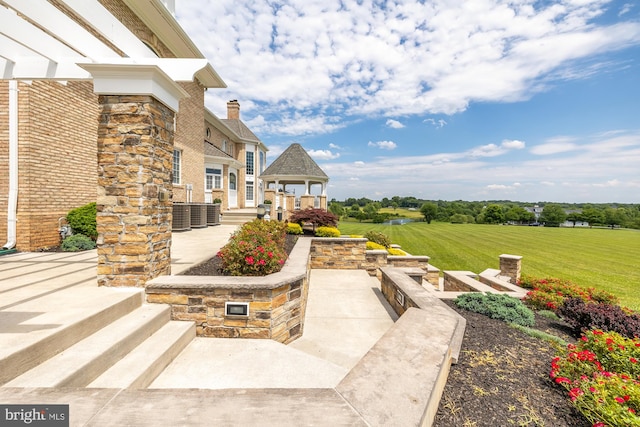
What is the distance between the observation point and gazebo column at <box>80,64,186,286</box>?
147 inches

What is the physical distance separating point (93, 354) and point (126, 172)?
7.80 ft

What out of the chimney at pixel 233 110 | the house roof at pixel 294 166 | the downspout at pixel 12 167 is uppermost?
the chimney at pixel 233 110

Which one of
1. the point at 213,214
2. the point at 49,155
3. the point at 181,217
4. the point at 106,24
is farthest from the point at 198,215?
the point at 106,24

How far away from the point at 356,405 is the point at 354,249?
663cm

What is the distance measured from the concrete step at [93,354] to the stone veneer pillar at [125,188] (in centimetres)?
76

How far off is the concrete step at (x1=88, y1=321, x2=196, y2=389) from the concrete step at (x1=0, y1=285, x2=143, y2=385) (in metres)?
0.51

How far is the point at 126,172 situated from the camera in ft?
12.4

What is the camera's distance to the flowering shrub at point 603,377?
1876mm

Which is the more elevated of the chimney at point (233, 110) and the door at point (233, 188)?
the chimney at point (233, 110)

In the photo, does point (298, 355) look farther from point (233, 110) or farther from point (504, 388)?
point (233, 110)

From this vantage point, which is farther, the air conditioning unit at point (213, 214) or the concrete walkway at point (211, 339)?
the air conditioning unit at point (213, 214)

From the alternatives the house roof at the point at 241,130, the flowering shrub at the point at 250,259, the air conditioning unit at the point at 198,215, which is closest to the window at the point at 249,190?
the house roof at the point at 241,130

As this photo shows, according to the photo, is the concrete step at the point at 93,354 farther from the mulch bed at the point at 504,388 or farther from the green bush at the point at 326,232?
the green bush at the point at 326,232

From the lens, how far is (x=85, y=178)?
8.15 m
